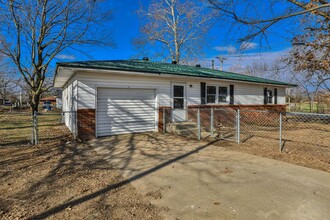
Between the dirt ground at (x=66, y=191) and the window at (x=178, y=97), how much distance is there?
19.5ft

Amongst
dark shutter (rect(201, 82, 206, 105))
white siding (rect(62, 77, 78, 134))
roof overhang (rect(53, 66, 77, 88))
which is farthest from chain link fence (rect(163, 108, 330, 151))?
roof overhang (rect(53, 66, 77, 88))

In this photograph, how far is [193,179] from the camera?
13.5ft

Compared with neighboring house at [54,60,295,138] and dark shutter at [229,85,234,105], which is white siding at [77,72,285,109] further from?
dark shutter at [229,85,234,105]

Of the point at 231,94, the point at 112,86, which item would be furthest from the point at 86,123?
the point at 231,94

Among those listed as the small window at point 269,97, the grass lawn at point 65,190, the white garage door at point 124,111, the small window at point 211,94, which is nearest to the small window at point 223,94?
the small window at point 211,94

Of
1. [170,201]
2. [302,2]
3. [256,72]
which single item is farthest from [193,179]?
[256,72]

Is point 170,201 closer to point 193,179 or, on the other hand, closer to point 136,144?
point 193,179

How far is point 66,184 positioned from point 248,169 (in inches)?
148

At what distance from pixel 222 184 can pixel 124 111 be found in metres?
6.29

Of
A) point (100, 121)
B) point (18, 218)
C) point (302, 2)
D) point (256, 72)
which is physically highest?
point (256, 72)

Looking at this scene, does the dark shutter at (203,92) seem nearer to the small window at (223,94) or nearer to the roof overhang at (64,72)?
the small window at (223,94)

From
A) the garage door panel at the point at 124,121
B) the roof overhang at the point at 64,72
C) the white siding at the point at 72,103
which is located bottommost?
the garage door panel at the point at 124,121

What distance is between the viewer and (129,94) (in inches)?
371

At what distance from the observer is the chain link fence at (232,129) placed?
26.6 feet
